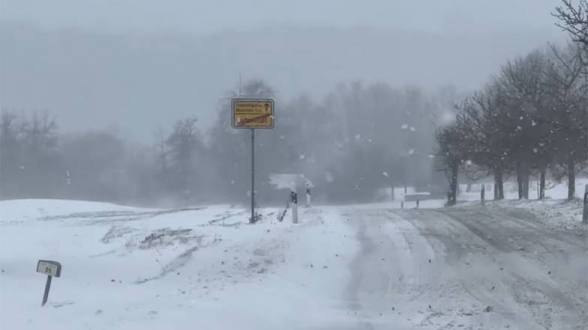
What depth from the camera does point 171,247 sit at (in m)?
13.4

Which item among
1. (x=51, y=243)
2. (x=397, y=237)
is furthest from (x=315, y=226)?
(x=51, y=243)

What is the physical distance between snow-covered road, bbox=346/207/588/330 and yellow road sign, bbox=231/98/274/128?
3.11m

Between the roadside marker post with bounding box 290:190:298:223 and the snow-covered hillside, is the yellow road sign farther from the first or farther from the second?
the snow-covered hillside

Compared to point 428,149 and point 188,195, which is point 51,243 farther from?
point 428,149

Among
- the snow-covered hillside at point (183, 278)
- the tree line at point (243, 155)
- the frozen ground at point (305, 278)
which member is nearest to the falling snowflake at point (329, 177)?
the tree line at point (243, 155)

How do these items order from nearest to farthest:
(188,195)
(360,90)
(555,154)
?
1. (555,154)
2. (188,195)
3. (360,90)

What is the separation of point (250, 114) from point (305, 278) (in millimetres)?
6709

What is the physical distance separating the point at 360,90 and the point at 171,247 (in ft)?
279

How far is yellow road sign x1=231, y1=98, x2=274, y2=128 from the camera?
17203mm

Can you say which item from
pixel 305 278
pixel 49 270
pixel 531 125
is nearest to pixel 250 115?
pixel 305 278

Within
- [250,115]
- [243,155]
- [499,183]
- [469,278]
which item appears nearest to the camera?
[469,278]

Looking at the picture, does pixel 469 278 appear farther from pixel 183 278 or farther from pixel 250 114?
pixel 250 114

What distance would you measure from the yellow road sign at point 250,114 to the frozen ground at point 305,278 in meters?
2.37

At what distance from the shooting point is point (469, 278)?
1111 cm
